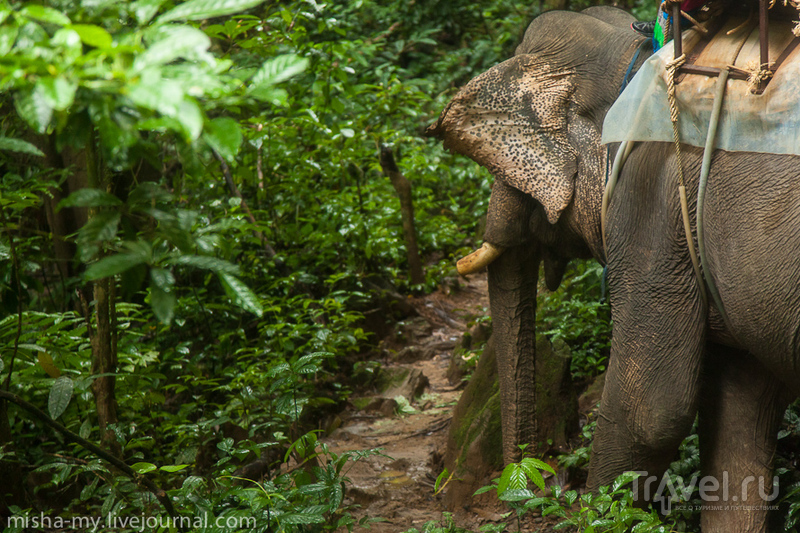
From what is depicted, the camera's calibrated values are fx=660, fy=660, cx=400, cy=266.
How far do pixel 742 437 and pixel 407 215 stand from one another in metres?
3.89

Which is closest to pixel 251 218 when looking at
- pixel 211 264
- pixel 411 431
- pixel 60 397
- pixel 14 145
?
pixel 411 431

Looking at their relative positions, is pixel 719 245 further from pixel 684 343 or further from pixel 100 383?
pixel 100 383

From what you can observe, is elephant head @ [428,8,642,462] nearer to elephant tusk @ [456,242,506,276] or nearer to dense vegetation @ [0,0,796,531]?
elephant tusk @ [456,242,506,276]

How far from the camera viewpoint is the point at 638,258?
2.39 metres

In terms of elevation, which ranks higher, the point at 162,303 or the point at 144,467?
the point at 162,303

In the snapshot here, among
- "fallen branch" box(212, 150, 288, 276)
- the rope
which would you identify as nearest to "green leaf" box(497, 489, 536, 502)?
the rope

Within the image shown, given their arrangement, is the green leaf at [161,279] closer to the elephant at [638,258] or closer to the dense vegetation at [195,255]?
the dense vegetation at [195,255]

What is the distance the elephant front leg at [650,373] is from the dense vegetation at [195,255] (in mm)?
1107

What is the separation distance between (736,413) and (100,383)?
2511 mm

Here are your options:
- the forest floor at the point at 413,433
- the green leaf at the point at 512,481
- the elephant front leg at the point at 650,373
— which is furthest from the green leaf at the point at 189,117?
the forest floor at the point at 413,433

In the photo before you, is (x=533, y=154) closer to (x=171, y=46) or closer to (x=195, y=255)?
(x=195, y=255)

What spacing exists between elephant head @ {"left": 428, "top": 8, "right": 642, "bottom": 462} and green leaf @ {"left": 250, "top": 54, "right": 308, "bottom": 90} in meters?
1.88

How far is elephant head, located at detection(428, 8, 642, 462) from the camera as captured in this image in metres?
2.82

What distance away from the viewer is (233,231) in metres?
4.66
